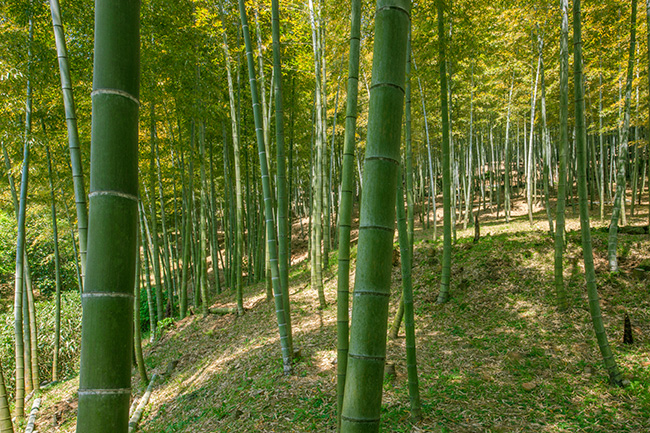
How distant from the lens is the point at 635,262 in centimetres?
564

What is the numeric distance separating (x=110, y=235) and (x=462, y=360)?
425 cm

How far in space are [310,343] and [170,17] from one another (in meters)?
5.57

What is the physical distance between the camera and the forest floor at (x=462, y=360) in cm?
315

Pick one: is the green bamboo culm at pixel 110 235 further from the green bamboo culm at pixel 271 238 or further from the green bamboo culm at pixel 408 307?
the green bamboo culm at pixel 271 238

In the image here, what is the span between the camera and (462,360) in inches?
164

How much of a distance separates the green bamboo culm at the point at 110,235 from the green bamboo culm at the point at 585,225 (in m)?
3.72

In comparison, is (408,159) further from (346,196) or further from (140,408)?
(140,408)

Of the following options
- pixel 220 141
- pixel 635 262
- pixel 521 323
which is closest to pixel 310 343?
pixel 521 323

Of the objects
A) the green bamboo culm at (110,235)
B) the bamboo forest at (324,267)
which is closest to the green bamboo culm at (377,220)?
the bamboo forest at (324,267)

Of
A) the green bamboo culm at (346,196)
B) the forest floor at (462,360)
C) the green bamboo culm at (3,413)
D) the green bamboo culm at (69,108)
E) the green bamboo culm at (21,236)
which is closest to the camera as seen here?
the green bamboo culm at (346,196)

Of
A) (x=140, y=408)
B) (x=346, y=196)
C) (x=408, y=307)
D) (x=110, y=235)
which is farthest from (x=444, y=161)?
(x=140, y=408)

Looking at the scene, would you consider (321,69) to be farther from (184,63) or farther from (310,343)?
(310,343)

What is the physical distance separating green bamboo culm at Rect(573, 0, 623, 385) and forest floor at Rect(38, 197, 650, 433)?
0.31m

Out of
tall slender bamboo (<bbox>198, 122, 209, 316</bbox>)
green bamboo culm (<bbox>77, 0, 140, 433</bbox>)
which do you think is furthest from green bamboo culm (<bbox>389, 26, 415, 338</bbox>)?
tall slender bamboo (<bbox>198, 122, 209, 316</bbox>)
